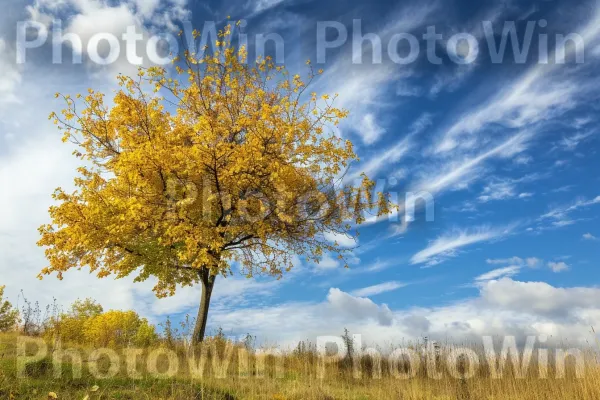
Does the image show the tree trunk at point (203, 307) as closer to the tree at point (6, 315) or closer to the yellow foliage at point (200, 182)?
the yellow foliage at point (200, 182)

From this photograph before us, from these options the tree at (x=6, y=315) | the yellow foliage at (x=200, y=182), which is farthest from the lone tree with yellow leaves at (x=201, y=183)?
the tree at (x=6, y=315)

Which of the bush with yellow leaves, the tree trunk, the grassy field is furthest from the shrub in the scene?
the grassy field

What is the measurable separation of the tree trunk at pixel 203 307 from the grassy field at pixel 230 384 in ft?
12.0

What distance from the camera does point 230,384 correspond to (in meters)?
11.1

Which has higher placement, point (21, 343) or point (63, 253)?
point (63, 253)

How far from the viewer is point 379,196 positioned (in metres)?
17.5

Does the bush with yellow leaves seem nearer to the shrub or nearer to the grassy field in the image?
the shrub

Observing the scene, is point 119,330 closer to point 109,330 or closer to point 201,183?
point 109,330

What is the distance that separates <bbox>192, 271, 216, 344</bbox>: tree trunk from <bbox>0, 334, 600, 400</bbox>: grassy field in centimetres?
365

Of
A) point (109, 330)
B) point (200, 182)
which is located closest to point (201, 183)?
point (200, 182)

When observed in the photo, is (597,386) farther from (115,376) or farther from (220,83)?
(220,83)

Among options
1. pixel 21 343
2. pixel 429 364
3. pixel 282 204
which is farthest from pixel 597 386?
pixel 21 343

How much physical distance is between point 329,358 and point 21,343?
10.1m

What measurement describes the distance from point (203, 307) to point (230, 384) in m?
8.06
